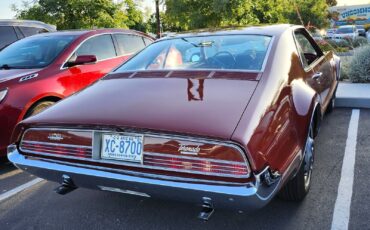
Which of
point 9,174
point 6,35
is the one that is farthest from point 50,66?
point 6,35

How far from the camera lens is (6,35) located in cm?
810

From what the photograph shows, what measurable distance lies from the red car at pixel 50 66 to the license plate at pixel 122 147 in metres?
2.07

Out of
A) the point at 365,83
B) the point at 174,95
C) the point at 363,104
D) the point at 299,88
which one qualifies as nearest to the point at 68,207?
the point at 174,95

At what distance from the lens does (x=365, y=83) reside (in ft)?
26.2

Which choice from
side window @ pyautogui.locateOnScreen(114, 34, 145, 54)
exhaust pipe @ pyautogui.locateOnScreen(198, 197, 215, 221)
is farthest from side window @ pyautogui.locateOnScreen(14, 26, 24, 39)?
exhaust pipe @ pyautogui.locateOnScreen(198, 197, 215, 221)

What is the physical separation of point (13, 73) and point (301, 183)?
3.59 metres

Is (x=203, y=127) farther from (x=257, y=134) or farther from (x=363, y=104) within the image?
(x=363, y=104)

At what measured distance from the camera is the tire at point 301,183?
10.4 ft

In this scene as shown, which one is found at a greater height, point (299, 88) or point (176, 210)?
point (299, 88)

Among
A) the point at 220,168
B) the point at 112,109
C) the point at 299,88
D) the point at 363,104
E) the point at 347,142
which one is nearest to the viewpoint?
the point at 220,168

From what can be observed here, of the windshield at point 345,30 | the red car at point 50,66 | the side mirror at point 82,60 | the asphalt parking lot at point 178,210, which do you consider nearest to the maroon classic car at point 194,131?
the asphalt parking lot at point 178,210

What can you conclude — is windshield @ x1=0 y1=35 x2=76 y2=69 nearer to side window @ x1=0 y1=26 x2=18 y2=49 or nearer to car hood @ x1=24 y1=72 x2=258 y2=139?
side window @ x1=0 y1=26 x2=18 y2=49

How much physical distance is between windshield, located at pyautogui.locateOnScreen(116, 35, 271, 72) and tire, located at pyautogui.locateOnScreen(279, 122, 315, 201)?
2.67 ft

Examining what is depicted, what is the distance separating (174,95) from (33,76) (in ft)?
8.88
